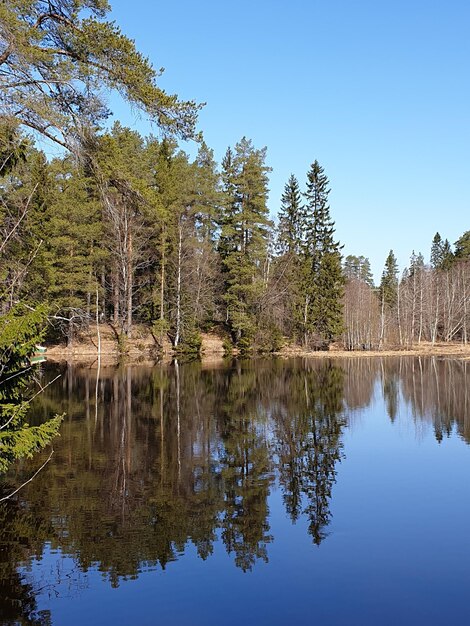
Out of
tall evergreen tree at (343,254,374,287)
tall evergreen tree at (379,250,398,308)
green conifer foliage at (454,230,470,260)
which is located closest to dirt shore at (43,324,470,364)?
tall evergreen tree at (379,250,398,308)

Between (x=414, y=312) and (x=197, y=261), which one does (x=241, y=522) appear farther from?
(x=414, y=312)

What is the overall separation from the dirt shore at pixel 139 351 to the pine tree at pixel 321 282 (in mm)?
2302

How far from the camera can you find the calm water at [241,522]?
24.6 ft

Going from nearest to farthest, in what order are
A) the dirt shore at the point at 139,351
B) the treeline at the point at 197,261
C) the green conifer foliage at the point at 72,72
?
the green conifer foliage at the point at 72,72, the treeline at the point at 197,261, the dirt shore at the point at 139,351

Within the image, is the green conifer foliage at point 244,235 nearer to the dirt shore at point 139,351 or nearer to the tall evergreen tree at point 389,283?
the dirt shore at point 139,351

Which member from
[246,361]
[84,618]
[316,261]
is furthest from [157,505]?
[316,261]

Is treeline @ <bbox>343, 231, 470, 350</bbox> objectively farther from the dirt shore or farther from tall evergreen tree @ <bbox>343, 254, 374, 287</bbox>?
tall evergreen tree @ <bbox>343, 254, 374, 287</bbox>

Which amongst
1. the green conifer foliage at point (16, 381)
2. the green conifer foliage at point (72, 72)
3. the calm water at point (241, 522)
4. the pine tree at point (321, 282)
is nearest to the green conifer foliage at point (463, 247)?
the pine tree at point (321, 282)

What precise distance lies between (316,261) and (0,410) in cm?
5184

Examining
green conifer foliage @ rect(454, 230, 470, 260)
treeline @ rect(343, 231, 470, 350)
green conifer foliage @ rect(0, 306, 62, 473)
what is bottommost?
green conifer foliage @ rect(0, 306, 62, 473)

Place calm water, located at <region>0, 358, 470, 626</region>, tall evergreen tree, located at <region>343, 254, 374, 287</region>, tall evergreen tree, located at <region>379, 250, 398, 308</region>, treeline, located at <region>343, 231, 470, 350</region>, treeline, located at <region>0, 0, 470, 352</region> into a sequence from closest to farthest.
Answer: calm water, located at <region>0, 358, 470, 626</region> → treeline, located at <region>0, 0, 470, 352</region> → treeline, located at <region>343, 231, 470, 350</region> → tall evergreen tree, located at <region>379, 250, 398, 308</region> → tall evergreen tree, located at <region>343, 254, 374, 287</region>

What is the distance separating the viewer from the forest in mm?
12297

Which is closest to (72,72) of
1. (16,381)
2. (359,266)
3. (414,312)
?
(16,381)

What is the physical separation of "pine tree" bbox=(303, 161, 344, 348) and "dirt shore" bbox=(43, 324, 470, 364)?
7.55ft
